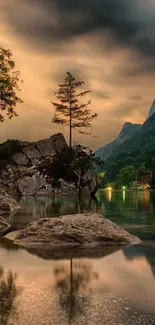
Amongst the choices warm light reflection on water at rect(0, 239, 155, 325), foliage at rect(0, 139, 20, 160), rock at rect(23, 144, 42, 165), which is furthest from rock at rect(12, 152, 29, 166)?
warm light reflection on water at rect(0, 239, 155, 325)

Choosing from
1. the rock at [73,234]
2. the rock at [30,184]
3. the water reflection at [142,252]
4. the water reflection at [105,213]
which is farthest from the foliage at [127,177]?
the water reflection at [142,252]

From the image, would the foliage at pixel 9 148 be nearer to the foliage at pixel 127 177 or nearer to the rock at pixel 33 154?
the rock at pixel 33 154

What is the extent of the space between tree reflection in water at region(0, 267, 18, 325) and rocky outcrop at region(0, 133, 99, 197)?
140 feet

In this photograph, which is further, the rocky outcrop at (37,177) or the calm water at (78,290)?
the rocky outcrop at (37,177)

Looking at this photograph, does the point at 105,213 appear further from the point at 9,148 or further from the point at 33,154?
the point at 9,148

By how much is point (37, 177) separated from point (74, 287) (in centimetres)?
4524

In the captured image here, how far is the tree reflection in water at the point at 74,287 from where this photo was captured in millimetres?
4506

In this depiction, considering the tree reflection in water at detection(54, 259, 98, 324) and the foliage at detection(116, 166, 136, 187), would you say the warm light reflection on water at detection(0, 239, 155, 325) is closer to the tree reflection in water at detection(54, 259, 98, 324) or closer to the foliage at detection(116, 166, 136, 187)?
the tree reflection in water at detection(54, 259, 98, 324)

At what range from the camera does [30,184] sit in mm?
49969

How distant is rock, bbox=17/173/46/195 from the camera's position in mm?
49781

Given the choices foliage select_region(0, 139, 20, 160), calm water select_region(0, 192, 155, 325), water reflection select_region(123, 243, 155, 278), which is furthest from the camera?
foliage select_region(0, 139, 20, 160)

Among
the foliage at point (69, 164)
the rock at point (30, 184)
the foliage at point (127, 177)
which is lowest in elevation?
the rock at point (30, 184)

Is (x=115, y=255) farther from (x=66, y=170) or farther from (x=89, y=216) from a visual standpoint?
(x=66, y=170)

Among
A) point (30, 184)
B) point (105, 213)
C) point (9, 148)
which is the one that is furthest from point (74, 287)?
point (9, 148)
